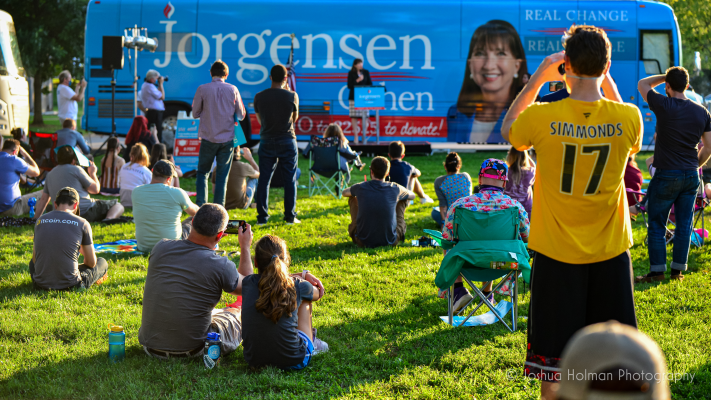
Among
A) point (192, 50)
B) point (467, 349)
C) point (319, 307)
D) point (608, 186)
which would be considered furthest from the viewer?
point (192, 50)

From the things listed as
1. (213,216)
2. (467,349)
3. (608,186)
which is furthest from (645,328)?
(213,216)

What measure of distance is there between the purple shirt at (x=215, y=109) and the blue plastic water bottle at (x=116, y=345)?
4.30m

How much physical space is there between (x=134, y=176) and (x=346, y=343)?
5402mm

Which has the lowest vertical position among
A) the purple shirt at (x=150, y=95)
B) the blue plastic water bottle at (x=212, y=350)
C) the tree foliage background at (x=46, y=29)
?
the blue plastic water bottle at (x=212, y=350)

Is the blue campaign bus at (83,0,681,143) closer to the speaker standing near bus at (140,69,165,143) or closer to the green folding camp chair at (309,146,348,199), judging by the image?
the speaker standing near bus at (140,69,165,143)

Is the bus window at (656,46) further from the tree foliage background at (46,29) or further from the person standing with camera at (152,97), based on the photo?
the tree foliage background at (46,29)

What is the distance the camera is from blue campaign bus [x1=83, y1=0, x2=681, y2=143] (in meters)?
15.5

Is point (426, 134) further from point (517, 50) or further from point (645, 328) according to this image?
point (645, 328)

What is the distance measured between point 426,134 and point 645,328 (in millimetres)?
11914

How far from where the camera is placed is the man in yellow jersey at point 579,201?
2498mm

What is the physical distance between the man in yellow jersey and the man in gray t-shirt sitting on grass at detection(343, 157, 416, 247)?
4.15m

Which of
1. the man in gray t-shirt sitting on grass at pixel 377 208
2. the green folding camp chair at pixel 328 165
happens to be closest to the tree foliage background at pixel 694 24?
the green folding camp chair at pixel 328 165

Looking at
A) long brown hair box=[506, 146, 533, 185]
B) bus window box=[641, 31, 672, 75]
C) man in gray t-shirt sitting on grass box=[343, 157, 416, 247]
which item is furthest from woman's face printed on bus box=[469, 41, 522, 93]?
long brown hair box=[506, 146, 533, 185]

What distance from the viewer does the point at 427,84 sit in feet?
51.7
